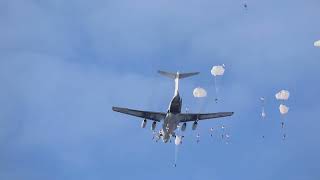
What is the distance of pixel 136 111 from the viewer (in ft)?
521

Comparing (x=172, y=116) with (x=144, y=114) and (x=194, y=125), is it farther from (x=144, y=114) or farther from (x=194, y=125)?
(x=144, y=114)

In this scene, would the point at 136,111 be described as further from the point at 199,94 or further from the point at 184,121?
the point at 199,94

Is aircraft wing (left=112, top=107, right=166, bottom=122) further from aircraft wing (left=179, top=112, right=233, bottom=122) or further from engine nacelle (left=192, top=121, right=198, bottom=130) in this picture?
engine nacelle (left=192, top=121, right=198, bottom=130)

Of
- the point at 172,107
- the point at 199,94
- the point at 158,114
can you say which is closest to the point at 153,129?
the point at 158,114

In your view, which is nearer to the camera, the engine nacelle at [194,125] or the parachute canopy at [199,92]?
the parachute canopy at [199,92]

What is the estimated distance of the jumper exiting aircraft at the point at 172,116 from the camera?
469ft

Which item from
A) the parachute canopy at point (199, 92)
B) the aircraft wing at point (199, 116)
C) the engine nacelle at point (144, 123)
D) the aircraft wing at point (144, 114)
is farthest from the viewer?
the aircraft wing at point (144, 114)

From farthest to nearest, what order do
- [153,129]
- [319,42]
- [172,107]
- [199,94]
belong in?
[153,129] → [172,107] → [199,94] → [319,42]

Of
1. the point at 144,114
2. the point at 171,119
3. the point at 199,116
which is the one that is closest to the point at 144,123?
the point at 144,114

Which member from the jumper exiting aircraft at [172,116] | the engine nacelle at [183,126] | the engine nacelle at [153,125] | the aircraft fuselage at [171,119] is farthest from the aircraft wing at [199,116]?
the engine nacelle at [153,125]

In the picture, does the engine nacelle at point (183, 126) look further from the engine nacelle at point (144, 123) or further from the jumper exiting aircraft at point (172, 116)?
the engine nacelle at point (144, 123)

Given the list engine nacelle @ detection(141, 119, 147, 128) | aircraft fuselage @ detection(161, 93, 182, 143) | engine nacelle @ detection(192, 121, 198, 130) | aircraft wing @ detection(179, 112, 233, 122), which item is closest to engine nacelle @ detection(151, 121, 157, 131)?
engine nacelle @ detection(141, 119, 147, 128)

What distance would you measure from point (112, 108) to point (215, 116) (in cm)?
2566

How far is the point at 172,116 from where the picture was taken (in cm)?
14650
